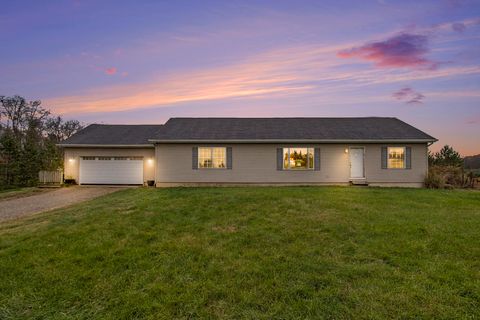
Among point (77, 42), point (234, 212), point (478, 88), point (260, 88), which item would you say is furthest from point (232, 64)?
point (478, 88)

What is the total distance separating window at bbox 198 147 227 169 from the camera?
14898mm

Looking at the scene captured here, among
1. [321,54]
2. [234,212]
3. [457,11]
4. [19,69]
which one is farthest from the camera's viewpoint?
[19,69]

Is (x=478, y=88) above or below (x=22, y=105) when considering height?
below

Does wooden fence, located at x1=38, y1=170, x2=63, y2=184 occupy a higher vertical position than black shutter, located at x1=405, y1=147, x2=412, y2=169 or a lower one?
lower

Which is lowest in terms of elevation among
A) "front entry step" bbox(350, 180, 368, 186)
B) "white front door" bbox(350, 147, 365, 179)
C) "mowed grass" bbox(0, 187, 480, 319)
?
"mowed grass" bbox(0, 187, 480, 319)

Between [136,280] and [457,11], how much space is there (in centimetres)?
1657

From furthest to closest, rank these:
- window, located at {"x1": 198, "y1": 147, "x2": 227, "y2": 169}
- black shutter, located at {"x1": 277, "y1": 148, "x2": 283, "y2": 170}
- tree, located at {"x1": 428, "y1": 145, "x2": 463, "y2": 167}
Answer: tree, located at {"x1": 428, "y1": 145, "x2": 463, "y2": 167}, window, located at {"x1": 198, "y1": 147, "x2": 227, "y2": 169}, black shutter, located at {"x1": 277, "y1": 148, "x2": 283, "y2": 170}

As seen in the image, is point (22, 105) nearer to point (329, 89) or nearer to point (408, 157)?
point (329, 89)

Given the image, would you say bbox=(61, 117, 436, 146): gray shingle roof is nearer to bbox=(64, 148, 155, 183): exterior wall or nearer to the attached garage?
the attached garage

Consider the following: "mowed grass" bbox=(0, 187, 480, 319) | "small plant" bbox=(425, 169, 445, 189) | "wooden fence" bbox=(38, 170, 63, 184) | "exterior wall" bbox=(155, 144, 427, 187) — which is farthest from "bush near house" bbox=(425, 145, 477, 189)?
"wooden fence" bbox=(38, 170, 63, 184)

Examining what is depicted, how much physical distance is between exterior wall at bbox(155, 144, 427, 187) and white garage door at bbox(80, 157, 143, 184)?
8.41 feet

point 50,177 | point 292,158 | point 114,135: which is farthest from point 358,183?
point 50,177

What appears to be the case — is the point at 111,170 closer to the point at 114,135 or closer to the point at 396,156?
the point at 114,135

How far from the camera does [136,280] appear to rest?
151 inches
